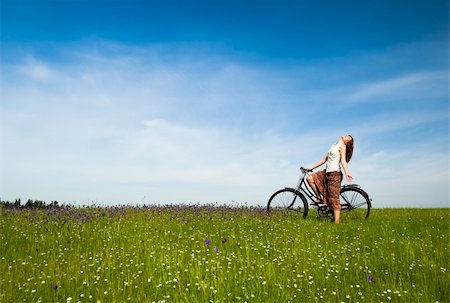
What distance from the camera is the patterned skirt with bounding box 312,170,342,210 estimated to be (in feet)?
39.3

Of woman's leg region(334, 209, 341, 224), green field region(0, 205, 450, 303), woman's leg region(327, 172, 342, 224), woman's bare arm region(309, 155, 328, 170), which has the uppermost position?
woman's bare arm region(309, 155, 328, 170)

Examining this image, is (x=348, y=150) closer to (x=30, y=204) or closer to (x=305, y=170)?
(x=305, y=170)

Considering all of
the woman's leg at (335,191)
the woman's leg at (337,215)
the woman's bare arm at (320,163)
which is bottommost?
the woman's leg at (337,215)

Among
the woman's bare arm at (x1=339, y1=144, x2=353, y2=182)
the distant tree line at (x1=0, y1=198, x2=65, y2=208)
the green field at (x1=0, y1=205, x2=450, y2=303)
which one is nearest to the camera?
the green field at (x1=0, y1=205, x2=450, y2=303)

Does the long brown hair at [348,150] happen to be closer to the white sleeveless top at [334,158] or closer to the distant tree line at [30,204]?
the white sleeveless top at [334,158]

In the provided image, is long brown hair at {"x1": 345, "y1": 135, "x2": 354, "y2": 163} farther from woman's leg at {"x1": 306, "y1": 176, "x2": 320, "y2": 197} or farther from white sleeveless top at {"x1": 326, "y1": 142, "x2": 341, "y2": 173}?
woman's leg at {"x1": 306, "y1": 176, "x2": 320, "y2": 197}

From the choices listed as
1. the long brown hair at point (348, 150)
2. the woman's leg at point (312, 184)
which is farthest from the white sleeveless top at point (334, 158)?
the woman's leg at point (312, 184)

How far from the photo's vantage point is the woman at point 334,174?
11.9 meters

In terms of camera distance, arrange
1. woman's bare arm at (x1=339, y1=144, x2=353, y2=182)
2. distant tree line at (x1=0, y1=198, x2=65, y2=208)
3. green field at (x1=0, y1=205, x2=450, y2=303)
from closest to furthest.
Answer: green field at (x1=0, y1=205, x2=450, y2=303)
woman's bare arm at (x1=339, y1=144, x2=353, y2=182)
distant tree line at (x1=0, y1=198, x2=65, y2=208)

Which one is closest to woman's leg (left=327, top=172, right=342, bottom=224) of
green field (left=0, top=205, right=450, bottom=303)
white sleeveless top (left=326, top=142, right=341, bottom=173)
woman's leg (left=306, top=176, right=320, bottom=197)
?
white sleeveless top (left=326, top=142, right=341, bottom=173)

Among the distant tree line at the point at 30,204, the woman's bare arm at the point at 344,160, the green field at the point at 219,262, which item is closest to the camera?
the green field at the point at 219,262

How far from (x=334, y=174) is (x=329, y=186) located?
18.1 inches

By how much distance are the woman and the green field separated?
46.4 inches

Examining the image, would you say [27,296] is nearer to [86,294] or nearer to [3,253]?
[86,294]
